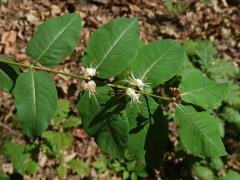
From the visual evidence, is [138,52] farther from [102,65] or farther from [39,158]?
[39,158]

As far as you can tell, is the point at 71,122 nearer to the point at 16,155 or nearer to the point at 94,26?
the point at 16,155

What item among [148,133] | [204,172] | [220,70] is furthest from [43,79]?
[220,70]

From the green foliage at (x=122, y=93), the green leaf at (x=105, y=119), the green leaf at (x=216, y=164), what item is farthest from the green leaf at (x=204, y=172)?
the green leaf at (x=105, y=119)

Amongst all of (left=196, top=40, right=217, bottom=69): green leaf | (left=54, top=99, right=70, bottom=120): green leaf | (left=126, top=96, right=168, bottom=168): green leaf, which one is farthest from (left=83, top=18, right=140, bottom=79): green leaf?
(left=196, top=40, right=217, bottom=69): green leaf

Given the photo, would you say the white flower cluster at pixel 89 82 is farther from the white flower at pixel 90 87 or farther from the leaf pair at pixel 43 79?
the leaf pair at pixel 43 79

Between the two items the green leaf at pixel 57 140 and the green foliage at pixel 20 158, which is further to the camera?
the green leaf at pixel 57 140

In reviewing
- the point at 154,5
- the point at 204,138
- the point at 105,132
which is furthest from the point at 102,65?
the point at 154,5
